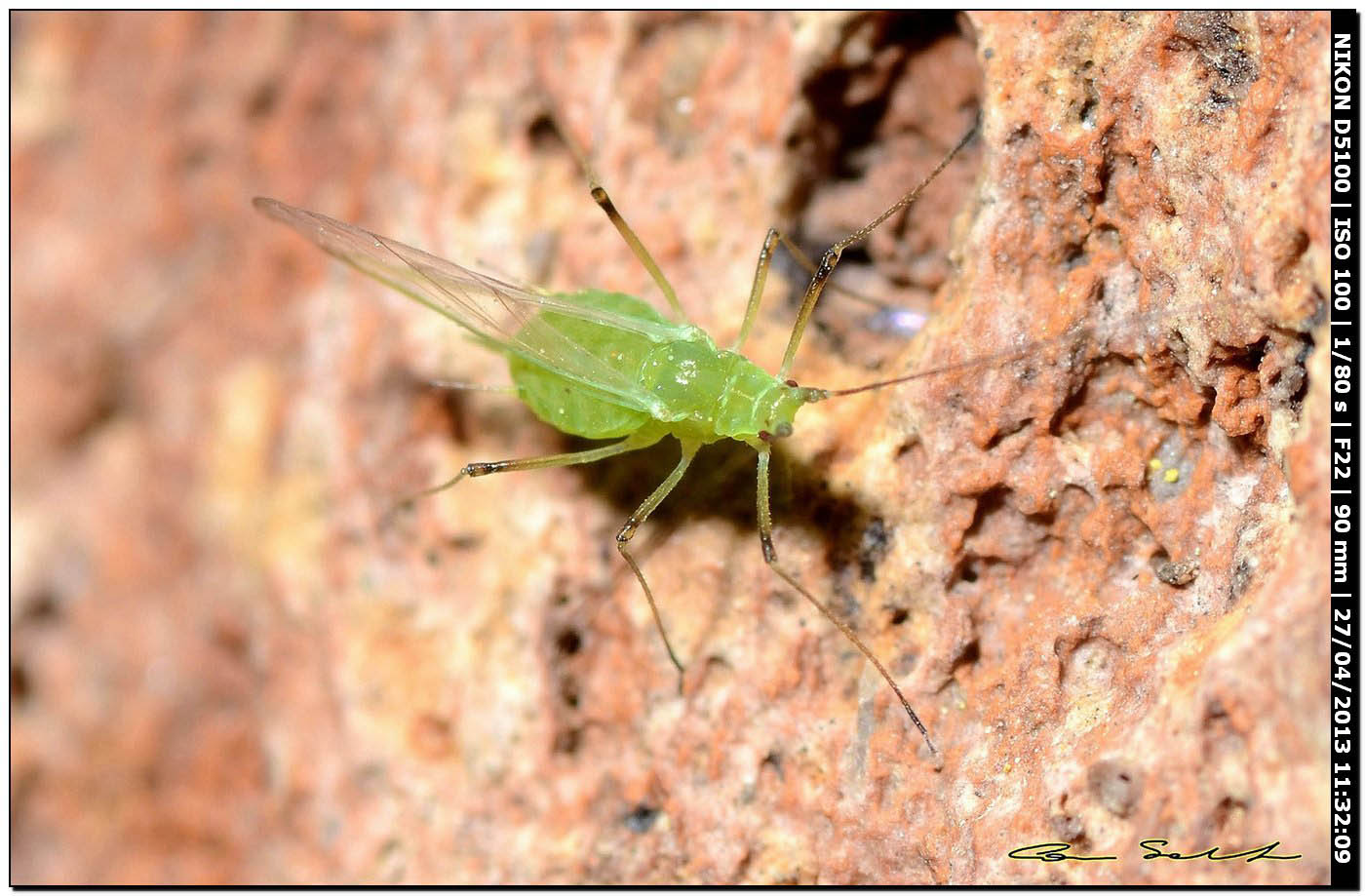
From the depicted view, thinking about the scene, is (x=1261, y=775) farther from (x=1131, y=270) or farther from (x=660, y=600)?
(x=660, y=600)

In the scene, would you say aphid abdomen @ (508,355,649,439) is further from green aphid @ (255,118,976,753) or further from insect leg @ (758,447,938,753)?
insect leg @ (758,447,938,753)

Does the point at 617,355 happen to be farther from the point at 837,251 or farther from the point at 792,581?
the point at 792,581

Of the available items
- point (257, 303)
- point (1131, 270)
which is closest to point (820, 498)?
point (1131, 270)

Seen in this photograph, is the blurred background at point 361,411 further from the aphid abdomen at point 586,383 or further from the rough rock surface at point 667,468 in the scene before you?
the aphid abdomen at point 586,383
